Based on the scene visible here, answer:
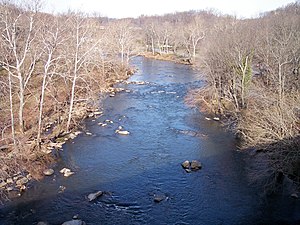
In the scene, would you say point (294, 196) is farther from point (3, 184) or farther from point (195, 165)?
point (3, 184)

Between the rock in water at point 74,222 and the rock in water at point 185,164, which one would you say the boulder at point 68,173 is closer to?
the rock in water at point 74,222

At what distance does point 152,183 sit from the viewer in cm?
1678

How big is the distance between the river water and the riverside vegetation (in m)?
1.42

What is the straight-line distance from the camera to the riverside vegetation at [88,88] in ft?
53.4

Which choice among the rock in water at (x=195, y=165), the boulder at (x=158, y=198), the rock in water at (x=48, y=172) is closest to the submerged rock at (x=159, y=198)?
the boulder at (x=158, y=198)

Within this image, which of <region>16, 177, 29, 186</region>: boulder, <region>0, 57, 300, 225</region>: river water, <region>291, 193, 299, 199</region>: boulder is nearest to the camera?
<region>0, 57, 300, 225</region>: river water

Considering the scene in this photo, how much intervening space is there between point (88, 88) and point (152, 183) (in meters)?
9.67

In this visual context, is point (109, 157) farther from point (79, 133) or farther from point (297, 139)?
point (297, 139)

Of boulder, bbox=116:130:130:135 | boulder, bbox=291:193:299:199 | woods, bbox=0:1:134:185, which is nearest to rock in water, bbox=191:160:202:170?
boulder, bbox=291:193:299:199

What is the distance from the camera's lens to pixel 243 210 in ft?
47.4

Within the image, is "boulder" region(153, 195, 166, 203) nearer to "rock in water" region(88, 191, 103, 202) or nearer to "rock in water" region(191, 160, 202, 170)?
"rock in water" region(88, 191, 103, 202)

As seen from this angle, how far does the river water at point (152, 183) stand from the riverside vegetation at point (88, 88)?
1422mm

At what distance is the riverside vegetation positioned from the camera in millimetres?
16266

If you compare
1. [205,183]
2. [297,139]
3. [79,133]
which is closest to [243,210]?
[205,183]
